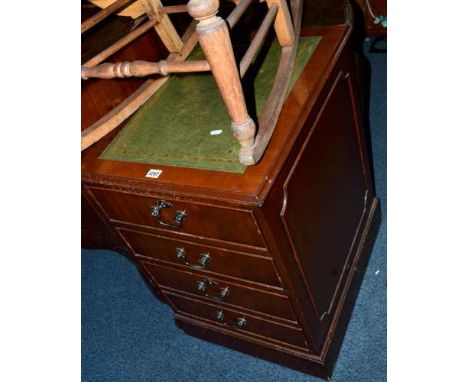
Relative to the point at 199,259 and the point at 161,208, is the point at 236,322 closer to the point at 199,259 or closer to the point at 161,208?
the point at 199,259

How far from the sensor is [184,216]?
1250 millimetres

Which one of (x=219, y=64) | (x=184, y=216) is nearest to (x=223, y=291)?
(x=184, y=216)

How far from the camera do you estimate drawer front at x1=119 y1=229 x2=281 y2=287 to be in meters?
1.30

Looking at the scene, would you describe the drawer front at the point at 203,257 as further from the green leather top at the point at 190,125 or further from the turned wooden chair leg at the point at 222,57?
the turned wooden chair leg at the point at 222,57

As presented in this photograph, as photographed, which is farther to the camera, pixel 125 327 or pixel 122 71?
pixel 125 327

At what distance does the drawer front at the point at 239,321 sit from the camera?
157cm

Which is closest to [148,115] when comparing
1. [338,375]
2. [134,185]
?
[134,185]

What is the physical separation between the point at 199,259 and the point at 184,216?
24cm

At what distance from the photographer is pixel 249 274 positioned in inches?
53.8

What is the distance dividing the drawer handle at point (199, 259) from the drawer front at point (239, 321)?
0.29 metres

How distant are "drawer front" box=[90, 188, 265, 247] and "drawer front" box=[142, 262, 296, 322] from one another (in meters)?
0.27

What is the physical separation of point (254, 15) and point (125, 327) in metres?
1.61

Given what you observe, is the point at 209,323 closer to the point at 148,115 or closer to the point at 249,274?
the point at 249,274

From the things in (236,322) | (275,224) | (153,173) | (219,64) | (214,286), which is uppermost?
(219,64)
